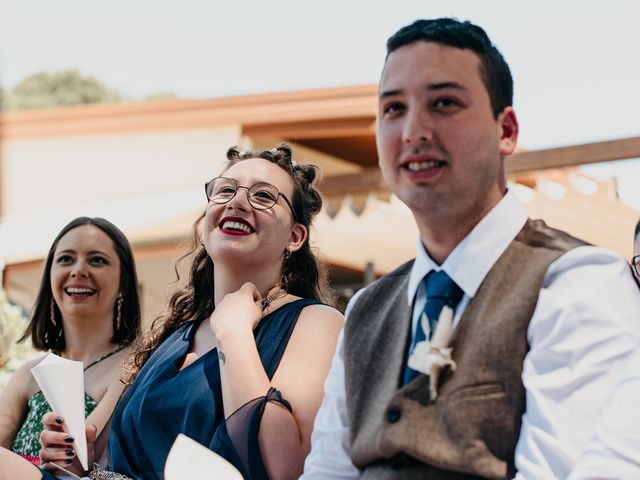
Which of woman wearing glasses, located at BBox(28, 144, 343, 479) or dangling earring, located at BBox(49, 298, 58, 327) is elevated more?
woman wearing glasses, located at BBox(28, 144, 343, 479)

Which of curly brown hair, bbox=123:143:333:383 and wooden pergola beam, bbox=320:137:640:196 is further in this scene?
wooden pergola beam, bbox=320:137:640:196

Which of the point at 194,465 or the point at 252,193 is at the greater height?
the point at 252,193

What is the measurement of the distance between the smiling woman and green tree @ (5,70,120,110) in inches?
1702

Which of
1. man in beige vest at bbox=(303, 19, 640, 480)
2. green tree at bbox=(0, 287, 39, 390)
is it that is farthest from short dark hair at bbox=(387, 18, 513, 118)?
green tree at bbox=(0, 287, 39, 390)

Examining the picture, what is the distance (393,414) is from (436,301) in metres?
0.26

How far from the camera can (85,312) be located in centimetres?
434

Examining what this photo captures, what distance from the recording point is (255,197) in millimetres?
3332

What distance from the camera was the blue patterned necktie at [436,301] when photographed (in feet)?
6.70

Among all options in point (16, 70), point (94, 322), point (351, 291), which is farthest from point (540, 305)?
point (16, 70)

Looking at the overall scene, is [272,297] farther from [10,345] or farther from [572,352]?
[10,345]

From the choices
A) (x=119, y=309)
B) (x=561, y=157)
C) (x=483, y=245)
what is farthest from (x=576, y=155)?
(x=483, y=245)

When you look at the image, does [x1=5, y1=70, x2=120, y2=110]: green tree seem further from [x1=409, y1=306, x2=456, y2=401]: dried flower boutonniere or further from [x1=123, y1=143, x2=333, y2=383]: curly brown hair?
[x1=409, y1=306, x2=456, y2=401]: dried flower boutonniere

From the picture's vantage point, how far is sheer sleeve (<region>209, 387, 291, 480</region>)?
110 inches

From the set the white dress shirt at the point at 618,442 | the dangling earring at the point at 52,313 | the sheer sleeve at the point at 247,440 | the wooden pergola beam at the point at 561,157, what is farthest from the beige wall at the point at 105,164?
the white dress shirt at the point at 618,442
